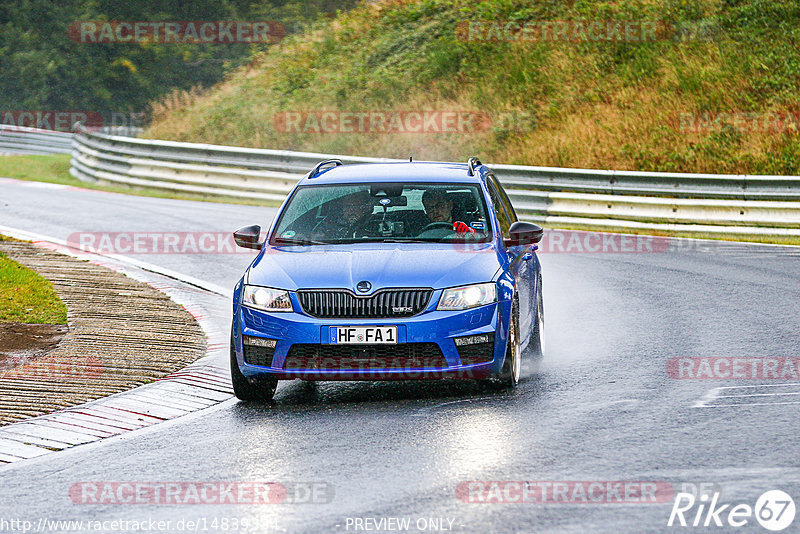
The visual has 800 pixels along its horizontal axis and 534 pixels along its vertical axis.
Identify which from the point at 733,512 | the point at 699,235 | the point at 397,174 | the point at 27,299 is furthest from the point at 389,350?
the point at 699,235

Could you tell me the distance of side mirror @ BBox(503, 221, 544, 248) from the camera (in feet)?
30.6

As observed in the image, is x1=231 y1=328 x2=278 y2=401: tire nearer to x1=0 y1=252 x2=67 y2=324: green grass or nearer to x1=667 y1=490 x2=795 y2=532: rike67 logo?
x1=0 y1=252 x2=67 y2=324: green grass

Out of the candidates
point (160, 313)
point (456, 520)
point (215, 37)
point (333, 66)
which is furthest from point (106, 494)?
point (215, 37)

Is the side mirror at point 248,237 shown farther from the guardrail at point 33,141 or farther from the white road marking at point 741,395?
the guardrail at point 33,141

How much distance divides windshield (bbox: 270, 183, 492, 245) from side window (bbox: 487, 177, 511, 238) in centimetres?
21

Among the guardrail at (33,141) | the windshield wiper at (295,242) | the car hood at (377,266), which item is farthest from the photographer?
the guardrail at (33,141)

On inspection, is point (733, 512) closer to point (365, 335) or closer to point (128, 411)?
point (365, 335)

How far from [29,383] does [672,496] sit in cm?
509

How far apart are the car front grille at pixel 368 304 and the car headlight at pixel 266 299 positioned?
0.15m

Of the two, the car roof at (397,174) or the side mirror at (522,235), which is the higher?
the car roof at (397,174)

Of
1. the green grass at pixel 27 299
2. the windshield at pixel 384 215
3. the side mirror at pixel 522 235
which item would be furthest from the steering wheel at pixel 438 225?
the green grass at pixel 27 299

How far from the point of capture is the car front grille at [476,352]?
838 cm

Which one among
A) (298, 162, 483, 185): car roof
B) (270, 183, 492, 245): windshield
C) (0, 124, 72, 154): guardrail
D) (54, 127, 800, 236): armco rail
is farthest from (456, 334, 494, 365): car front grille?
(0, 124, 72, 154): guardrail

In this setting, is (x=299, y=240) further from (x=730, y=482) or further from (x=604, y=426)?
(x=730, y=482)
